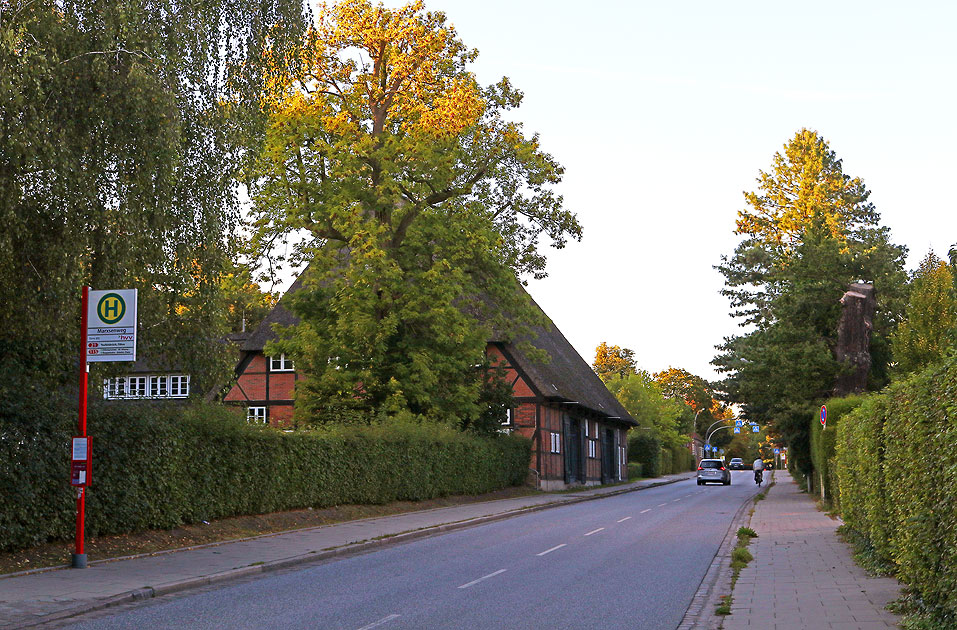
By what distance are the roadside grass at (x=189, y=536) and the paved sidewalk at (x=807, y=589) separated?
9651 mm

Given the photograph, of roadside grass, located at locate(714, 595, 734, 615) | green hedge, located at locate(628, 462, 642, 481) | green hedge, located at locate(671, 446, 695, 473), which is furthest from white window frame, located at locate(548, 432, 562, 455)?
green hedge, located at locate(671, 446, 695, 473)

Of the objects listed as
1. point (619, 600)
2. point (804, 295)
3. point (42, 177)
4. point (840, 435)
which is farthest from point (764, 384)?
point (42, 177)

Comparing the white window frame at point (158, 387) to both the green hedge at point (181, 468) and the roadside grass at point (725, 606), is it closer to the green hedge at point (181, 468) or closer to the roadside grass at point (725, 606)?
the green hedge at point (181, 468)

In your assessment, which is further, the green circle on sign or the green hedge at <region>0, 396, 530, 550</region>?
the green hedge at <region>0, 396, 530, 550</region>

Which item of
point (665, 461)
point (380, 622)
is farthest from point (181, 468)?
point (665, 461)

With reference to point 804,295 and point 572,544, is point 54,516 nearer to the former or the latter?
point 572,544

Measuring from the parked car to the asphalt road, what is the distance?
132 feet

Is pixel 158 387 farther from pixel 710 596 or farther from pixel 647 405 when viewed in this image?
pixel 647 405

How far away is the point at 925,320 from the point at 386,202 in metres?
21.4

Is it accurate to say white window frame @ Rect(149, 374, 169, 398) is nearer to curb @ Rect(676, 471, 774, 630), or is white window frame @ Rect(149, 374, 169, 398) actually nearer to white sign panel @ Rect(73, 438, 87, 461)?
curb @ Rect(676, 471, 774, 630)

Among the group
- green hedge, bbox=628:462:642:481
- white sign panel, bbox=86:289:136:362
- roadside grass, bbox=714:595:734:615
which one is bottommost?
green hedge, bbox=628:462:642:481

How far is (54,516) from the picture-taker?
1491 centimetres

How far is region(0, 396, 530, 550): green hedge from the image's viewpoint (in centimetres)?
1443

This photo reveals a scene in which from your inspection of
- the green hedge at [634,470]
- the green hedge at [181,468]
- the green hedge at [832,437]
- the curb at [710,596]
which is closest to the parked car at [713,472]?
the green hedge at [634,470]
